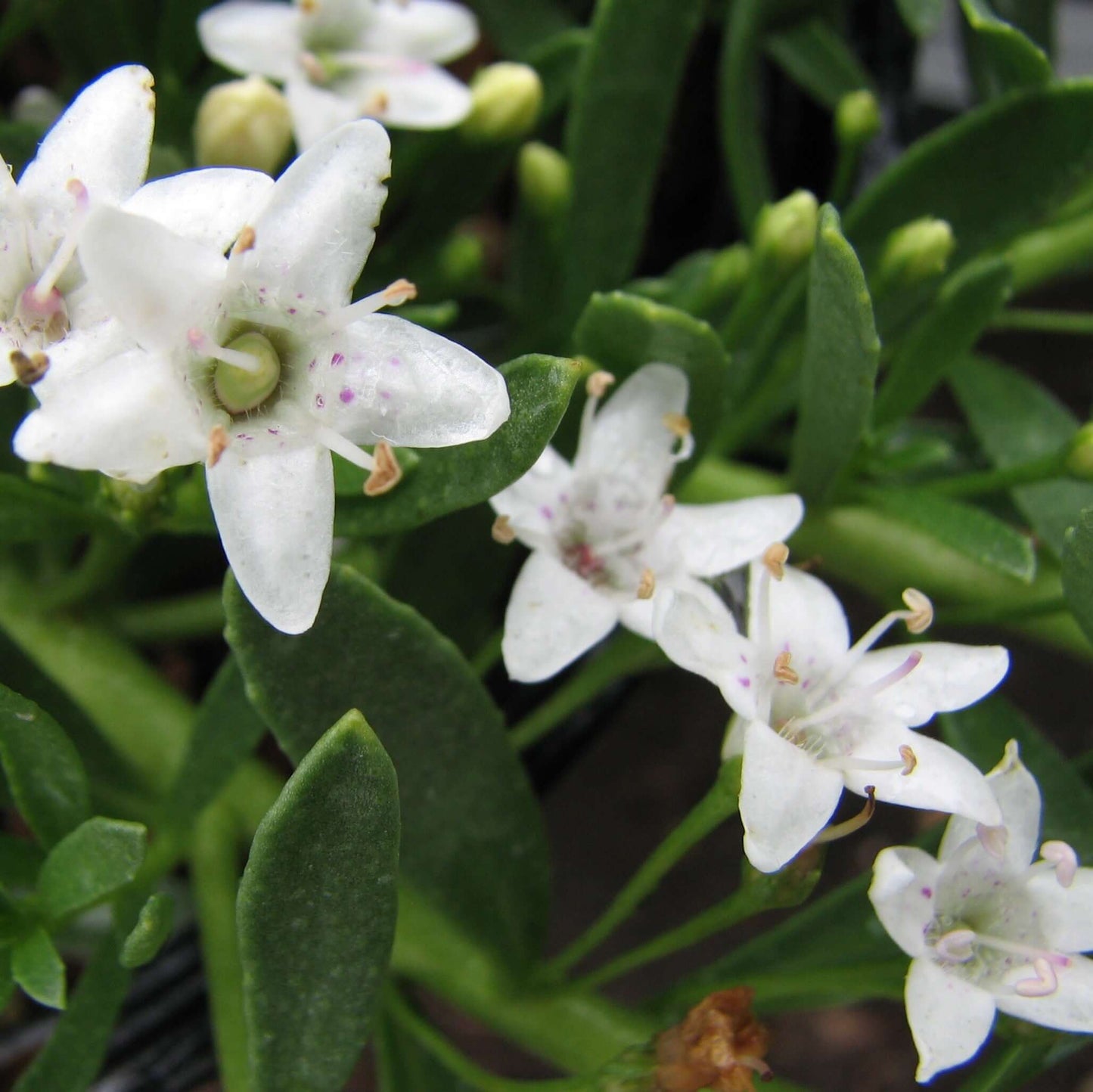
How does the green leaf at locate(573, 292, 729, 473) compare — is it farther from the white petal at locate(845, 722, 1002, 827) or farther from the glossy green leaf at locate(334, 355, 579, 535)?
the white petal at locate(845, 722, 1002, 827)

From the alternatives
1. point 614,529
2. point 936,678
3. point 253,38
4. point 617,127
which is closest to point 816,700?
point 936,678

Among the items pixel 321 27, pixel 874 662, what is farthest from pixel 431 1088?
pixel 321 27

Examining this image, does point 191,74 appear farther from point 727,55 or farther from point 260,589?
point 260,589

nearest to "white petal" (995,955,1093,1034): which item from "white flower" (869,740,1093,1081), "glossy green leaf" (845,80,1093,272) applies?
"white flower" (869,740,1093,1081)

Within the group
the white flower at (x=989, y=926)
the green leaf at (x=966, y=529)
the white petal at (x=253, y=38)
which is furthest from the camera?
the white petal at (x=253, y=38)

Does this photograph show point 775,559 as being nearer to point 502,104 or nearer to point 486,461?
point 486,461

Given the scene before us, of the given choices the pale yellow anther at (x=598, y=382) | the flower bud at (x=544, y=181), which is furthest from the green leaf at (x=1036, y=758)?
the flower bud at (x=544, y=181)

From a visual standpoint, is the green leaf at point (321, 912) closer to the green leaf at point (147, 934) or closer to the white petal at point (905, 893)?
the green leaf at point (147, 934)
